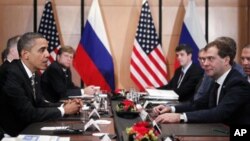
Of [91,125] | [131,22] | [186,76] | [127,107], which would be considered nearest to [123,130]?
[91,125]

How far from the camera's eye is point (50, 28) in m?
6.33

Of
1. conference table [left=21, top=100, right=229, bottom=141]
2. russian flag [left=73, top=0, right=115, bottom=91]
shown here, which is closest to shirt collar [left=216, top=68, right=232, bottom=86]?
conference table [left=21, top=100, right=229, bottom=141]

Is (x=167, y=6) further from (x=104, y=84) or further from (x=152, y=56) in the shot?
(x=104, y=84)

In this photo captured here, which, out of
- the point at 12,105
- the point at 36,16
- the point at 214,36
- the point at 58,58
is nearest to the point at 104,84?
the point at 58,58

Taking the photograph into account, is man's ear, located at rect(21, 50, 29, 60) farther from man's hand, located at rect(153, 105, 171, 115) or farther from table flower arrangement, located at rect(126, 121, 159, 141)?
table flower arrangement, located at rect(126, 121, 159, 141)

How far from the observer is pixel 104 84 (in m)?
6.34

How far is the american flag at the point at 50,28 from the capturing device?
20.7ft

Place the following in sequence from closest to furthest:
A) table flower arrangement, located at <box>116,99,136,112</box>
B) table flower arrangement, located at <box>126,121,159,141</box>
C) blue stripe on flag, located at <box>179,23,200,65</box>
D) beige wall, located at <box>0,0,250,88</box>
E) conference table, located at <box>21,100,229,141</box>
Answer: table flower arrangement, located at <box>126,121,159,141</box> < conference table, located at <box>21,100,229,141</box> < table flower arrangement, located at <box>116,99,136,112</box> < blue stripe on flag, located at <box>179,23,200,65</box> < beige wall, located at <box>0,0,250,88</box>

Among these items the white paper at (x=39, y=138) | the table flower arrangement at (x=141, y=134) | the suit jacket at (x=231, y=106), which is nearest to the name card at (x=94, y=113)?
the suit jacket at (x=231, y=106)

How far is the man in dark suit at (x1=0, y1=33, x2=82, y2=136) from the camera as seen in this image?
3.13 meters

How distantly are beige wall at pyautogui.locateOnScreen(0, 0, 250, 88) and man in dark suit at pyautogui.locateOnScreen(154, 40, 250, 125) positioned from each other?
342 cm

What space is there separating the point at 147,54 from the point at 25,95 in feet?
11.0

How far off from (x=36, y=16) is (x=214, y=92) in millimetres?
4025

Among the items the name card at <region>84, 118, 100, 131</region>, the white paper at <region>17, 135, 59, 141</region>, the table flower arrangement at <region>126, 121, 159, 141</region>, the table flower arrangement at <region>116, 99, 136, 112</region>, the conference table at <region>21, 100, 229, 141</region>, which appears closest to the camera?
the table flower arrangement at <region>126, 121, 159, 141</region>
